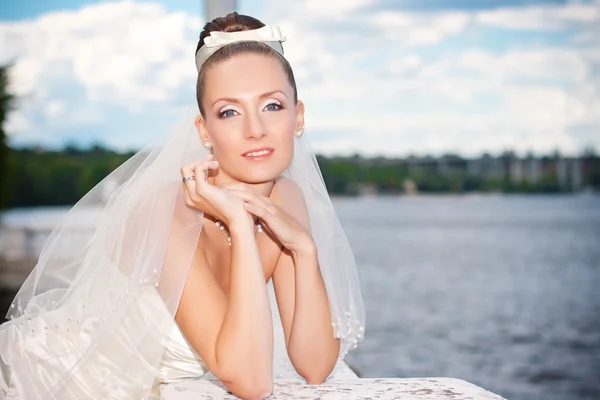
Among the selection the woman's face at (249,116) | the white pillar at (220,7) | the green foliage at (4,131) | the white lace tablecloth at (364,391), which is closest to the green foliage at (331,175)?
the green foliage at (4,131)

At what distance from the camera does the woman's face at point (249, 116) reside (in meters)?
1.97

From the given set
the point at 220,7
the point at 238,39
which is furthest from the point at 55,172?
the point at 238,39

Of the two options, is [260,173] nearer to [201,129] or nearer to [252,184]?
[252,184]

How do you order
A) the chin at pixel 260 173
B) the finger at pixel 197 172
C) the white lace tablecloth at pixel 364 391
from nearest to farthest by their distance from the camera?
the white lace tablecloth at pixel 364 391
the finger at pixel 197 172
the chin at pixel 260 173

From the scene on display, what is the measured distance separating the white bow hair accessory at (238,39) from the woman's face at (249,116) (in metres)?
0.06

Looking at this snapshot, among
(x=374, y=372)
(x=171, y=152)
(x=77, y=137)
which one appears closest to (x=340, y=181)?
(x=77, y=137)

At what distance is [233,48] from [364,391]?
939 mm

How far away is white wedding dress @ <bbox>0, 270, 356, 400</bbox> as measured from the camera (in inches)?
76.7

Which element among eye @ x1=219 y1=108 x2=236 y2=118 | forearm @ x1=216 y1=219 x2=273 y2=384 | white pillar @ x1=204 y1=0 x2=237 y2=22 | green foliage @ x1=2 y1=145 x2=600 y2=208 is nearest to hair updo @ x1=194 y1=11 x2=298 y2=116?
eye @ x1=219 y1=108 x2=236 y2=118

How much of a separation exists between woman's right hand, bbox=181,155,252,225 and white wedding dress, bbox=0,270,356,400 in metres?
0.28

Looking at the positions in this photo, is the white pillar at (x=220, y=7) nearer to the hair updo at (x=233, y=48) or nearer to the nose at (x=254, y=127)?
the hair updo at (x=233, y=48)

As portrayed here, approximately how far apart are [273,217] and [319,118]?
30.2 metres

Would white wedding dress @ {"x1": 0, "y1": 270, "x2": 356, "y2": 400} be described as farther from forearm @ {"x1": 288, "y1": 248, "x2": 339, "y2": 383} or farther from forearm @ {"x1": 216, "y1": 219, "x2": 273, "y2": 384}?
forearm @ {"x1": 288, "y1": 248, "x2": 339, "y2": 383}

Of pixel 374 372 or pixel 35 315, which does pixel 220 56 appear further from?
pixel 374 372
